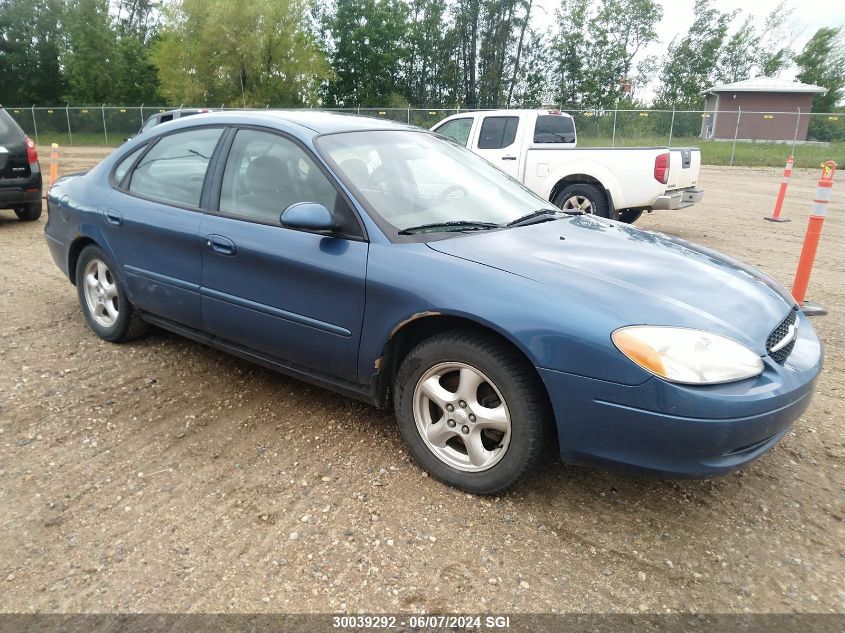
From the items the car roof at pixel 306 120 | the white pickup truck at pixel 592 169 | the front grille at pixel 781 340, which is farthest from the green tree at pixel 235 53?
the front grille at pixel 781 340

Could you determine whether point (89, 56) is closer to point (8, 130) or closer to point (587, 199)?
point (8, 130)

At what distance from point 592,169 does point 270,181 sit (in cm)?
649

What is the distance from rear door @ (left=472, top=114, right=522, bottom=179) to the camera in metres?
9.95

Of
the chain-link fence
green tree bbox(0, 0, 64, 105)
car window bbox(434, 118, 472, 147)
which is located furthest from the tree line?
car window bbox(434, 118, 472, 147)

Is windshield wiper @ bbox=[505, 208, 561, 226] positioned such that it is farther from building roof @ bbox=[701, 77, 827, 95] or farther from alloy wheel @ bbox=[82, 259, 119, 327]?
building roof @ bbox=[701, 77, 827, 95]

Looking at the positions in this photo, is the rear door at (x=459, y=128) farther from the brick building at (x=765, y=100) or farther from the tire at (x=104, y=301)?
the brick building at (x=765, y=100)

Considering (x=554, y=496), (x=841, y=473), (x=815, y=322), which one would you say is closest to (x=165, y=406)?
(x=554, y=496)

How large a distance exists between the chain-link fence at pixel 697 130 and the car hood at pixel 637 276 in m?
21.8

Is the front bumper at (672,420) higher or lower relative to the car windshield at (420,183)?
lower

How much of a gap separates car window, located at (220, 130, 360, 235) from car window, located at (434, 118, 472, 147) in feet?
23.9

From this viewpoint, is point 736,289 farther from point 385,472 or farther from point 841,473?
point 385,472

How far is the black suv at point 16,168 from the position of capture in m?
8.43

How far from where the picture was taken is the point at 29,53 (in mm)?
49250

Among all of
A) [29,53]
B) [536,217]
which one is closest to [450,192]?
[536,217]
